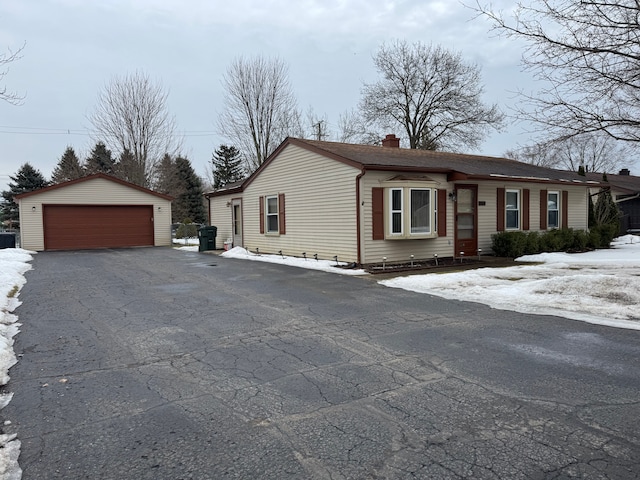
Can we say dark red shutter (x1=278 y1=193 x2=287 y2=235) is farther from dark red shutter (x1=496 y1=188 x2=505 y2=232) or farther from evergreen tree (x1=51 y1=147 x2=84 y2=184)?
evergreen tree (x1=51 y1=147 x2=84 y2=184)

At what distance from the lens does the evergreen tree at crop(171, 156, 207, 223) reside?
134 feet

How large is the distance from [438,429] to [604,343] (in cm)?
311

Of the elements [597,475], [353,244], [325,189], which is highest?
[325,189]

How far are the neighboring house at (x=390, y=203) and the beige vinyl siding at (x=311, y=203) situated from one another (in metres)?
0.03

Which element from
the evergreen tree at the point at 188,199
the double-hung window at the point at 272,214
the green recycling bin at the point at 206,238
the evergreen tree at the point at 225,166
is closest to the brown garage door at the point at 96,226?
the green recycling bin at the point at 206,238

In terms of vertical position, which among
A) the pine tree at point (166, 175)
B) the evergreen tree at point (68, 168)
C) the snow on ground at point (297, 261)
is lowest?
the snow on ground at point (297, 261)

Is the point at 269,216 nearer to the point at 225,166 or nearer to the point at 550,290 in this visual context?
the point at 550,290

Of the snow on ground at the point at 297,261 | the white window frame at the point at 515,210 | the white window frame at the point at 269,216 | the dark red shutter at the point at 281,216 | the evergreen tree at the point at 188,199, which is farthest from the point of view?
the evergreen tree at the point at 188,199

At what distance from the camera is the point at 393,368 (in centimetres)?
428

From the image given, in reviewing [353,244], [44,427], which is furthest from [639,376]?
[353,244]

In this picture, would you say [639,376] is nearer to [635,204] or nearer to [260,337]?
[260,337]

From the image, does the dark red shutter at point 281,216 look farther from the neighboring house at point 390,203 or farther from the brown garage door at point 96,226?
the brown garage door at point 96,226

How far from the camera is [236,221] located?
1947 centimetres

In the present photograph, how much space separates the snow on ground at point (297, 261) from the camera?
1164 centimetres
